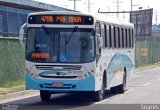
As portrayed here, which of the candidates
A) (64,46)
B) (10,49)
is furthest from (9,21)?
(64,46)

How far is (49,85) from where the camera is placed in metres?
18.4

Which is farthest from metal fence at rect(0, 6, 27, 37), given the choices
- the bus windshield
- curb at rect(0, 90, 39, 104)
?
the bus windshield

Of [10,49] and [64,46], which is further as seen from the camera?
[10,49]

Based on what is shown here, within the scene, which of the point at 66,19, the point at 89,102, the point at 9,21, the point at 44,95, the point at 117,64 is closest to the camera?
the point at 66,19

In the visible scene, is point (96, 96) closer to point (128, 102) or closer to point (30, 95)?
point (128, 102)

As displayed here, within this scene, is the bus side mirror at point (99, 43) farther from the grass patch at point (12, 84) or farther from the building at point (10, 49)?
the building at point (10, 49)

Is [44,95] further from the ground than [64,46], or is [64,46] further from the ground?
[64,46]

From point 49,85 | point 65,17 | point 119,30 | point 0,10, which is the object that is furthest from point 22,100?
point 0,10

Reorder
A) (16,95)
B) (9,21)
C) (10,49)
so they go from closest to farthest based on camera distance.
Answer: (16,95) < (10,49) < (9,21)

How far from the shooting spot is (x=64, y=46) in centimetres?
1848

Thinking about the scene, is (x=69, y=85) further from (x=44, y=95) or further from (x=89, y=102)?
(x=44, y=95)

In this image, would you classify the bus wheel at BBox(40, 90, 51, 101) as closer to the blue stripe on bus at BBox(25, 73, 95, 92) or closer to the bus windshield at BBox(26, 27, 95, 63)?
the blue stripe on bus at BBox(25, 73, 95, 92)

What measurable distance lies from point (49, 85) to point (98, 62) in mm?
1896

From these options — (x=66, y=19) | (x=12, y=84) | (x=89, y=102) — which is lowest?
(x=12, y=84)
